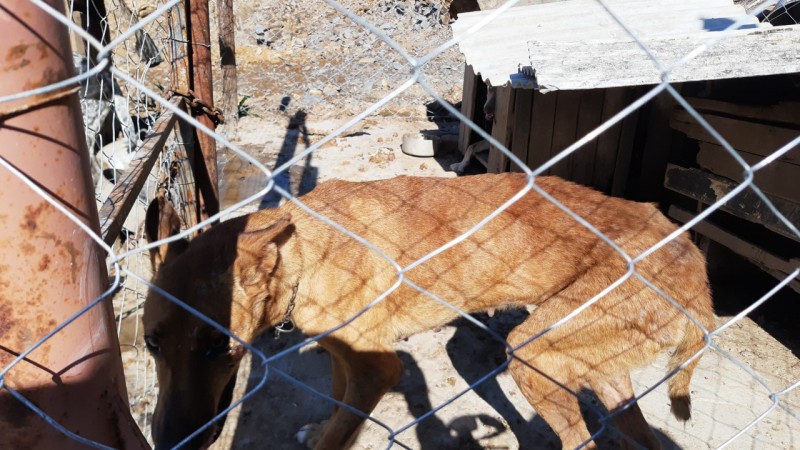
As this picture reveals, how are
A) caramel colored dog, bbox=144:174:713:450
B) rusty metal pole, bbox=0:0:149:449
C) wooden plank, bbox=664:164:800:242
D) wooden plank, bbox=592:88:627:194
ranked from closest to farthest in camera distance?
rusty metal pole, bbox=0:0:149:449 < caramel colored dog, bbox=144:174:713:450 < wooden plank, bbox=664:164:800:242 < wooden plank, bbox=592:88:627:194

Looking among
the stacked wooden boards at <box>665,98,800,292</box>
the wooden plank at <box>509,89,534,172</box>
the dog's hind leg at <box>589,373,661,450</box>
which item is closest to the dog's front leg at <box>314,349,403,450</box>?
the dog's hind leg at <box>589,373,661,450</box>

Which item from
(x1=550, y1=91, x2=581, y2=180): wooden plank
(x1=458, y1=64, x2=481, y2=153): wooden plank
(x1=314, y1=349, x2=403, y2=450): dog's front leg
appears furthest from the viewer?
(x1=458, y1=64, x2=481, y2=153): wooden plank

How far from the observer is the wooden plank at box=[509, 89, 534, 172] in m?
5.43

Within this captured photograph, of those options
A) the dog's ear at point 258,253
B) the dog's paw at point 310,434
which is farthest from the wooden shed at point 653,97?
the dog's paw at point 310,434

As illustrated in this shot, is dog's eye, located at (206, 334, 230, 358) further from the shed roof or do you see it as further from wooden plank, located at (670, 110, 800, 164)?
wooden plank, located at (670, 110, 800, 164)

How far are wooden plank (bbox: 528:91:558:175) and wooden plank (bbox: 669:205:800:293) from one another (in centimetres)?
144

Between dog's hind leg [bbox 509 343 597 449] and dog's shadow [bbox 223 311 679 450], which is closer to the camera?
dog's hind leg [bbox 509 343 597 449]

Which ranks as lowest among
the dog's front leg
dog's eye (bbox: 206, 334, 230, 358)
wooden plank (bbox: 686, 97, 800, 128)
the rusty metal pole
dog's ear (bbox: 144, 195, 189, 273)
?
the dog's front leg

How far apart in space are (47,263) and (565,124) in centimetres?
519

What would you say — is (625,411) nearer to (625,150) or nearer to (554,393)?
(554,393)

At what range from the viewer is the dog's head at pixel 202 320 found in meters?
2.12

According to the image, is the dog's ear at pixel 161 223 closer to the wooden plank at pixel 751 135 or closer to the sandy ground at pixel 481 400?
the sandy ground at pixel 481 400

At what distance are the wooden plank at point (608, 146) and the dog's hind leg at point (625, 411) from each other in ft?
10.1

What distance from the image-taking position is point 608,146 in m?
5.59
